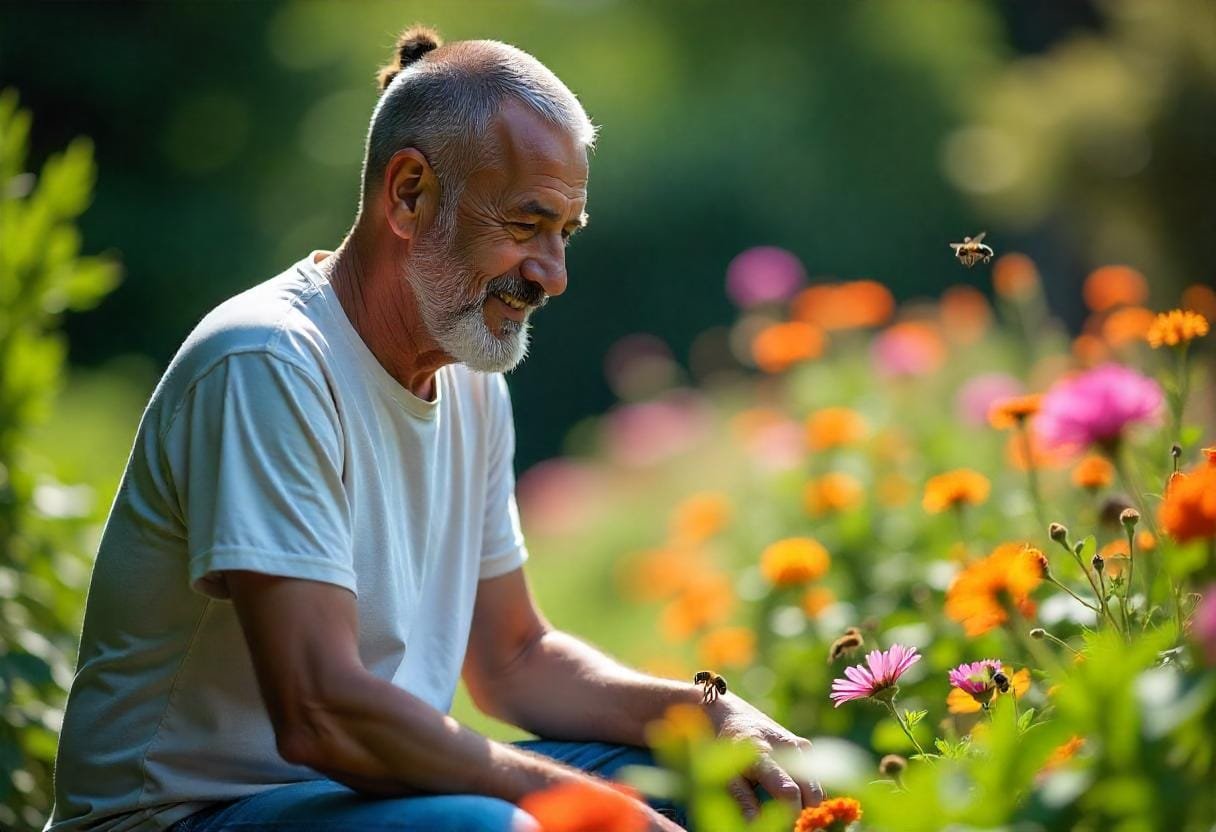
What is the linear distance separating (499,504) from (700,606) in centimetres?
119

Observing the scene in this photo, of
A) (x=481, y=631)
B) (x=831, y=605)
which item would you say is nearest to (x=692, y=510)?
(x=831, y=605)

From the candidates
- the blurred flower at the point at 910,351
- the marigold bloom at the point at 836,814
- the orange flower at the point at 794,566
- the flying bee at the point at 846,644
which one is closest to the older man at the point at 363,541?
the flying bee at the point at 846,644

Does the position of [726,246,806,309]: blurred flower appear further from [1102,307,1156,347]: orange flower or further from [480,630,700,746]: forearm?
[480,630,700,746]: forearm

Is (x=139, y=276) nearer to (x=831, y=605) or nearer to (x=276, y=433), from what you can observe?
(x=831, y=605)

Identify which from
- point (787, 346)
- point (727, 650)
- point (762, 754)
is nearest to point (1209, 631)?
point (762, 754)

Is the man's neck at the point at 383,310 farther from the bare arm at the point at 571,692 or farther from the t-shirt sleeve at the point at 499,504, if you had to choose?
the bare arm at the point at 571,692

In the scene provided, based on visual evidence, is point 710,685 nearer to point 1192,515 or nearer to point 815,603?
point 1192,515

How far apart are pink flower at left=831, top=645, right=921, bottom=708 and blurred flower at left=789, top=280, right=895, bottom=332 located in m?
2.63

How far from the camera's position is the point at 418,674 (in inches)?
84.3

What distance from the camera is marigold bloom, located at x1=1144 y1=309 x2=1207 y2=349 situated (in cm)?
192

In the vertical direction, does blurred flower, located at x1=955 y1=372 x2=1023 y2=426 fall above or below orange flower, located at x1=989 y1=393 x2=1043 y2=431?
below

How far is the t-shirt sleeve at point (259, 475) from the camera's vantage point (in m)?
1.69

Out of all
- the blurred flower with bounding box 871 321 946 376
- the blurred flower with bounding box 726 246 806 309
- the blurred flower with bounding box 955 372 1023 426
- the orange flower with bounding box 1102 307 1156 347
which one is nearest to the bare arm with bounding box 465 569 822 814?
the orange flower with bounding box 1102 307 1156 347

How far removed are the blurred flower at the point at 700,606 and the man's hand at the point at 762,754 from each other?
1.35m
